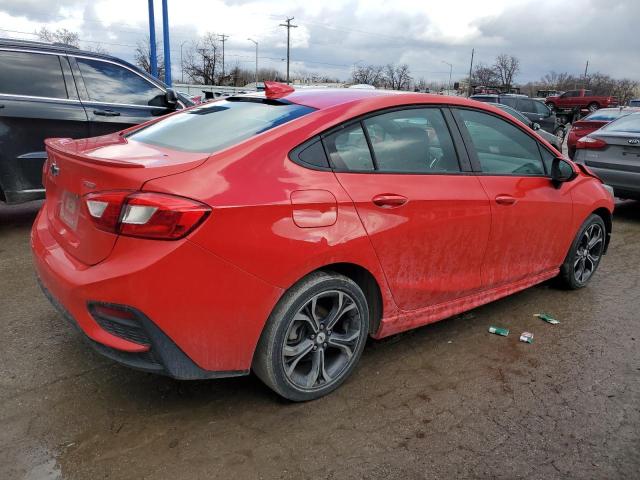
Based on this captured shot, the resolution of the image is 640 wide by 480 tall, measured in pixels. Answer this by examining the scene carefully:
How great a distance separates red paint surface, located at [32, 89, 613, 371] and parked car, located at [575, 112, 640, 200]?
15.4ft

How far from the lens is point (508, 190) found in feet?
11.3

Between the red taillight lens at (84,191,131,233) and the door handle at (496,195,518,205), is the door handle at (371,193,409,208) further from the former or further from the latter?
the red taillight lens at (84,191,131,233)

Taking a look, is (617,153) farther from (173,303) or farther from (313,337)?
(173,303)

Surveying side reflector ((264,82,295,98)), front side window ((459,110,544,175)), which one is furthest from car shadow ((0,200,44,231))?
front side window ((459,110,544,175))

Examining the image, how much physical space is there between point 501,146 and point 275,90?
1648 millimetres

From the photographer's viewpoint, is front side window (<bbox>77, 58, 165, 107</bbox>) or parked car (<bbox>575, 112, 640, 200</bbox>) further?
parked car (<bbox>575, 112, 640, 200</bbox>)

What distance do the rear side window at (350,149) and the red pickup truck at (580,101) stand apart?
145 feet

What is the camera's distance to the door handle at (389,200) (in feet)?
8.95

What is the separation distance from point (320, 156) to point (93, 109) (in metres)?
4.07

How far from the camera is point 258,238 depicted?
90.7 inches

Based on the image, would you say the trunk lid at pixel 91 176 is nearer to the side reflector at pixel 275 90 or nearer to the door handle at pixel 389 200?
the side reflector at pixel 275 90

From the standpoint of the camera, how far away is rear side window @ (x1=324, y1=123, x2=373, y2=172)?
2676 millimetres

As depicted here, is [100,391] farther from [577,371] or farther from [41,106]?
[41,106]

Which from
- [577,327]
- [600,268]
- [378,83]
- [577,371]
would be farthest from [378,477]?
[378,83]
